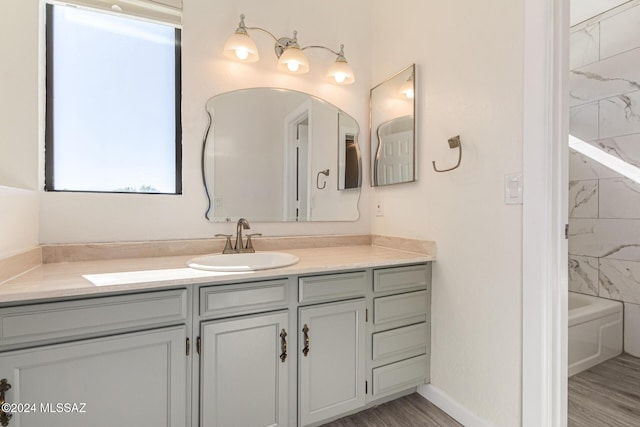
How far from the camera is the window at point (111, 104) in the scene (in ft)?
4.84

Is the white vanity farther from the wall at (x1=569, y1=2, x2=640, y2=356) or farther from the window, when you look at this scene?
the wall at (x1=569, y1=2, x2=640, y2=356)

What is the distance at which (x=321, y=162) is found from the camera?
204 cm

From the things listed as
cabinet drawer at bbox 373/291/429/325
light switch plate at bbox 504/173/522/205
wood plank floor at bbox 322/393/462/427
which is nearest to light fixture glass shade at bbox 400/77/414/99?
light switch plate at bbox 504/173/522/205

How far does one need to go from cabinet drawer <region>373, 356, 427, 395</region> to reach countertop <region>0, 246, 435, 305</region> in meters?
0.55

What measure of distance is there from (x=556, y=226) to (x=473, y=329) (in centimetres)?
62

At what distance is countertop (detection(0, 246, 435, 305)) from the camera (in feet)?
3.09

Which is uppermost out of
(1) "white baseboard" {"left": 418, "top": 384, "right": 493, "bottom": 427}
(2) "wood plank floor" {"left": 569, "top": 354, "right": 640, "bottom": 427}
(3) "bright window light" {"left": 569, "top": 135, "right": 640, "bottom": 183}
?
(3) "bright window light" {"left": 569, "top": 135, "right": 640, "bottom": 183}

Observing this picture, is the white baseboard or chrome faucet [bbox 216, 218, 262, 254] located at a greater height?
chrome faucet [bbox 216, 218, 262, 254]

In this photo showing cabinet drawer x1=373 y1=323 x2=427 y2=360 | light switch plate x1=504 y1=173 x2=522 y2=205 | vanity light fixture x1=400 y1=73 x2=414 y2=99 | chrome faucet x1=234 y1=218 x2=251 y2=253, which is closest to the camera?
light switch plate x1=504 y1=173 x2=522 y2=205

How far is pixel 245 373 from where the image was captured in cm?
124

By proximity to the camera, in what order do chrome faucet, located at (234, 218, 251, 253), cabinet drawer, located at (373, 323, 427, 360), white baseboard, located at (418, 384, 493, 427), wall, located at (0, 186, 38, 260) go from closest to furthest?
1. wall, located at (0, 186, 38, 260)
2. white baseboard, located at (418, 384, 493, 427)
3. cabinet drawer, located at (373, 323, 427, 360)
4. chrome faucet, located at (234, 218, 251, 253)

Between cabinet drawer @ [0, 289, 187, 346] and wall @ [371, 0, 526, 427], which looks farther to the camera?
wall @ [371, 0, 526, 427]

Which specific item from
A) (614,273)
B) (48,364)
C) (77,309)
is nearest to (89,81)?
(77,309)

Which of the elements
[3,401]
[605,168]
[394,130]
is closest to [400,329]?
[394,130]
